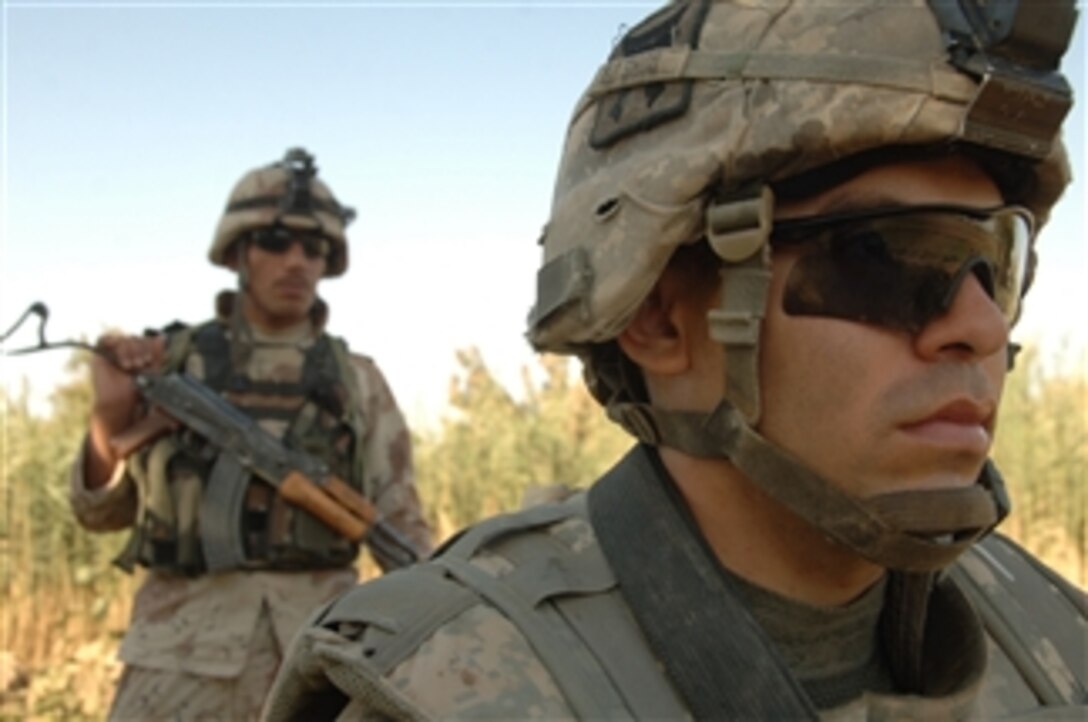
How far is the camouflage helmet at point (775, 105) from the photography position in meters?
1.87

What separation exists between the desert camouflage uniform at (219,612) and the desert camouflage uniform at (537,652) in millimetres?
3370

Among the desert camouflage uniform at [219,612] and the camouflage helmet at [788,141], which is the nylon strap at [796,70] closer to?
the camouflage helmet at [788,141]

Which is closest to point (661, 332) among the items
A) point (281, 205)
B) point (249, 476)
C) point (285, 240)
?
point (249, 476)

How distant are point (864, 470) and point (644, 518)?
308 millimetres

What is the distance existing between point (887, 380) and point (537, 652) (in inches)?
21.6

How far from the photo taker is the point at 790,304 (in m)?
1.89

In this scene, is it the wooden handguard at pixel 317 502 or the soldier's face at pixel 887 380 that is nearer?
the soldier's face at pixel 887 380

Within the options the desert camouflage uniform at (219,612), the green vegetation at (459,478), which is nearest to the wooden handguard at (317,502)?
the desert camouflage uniform at (219,612)

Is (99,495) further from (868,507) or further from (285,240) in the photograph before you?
(868,507)

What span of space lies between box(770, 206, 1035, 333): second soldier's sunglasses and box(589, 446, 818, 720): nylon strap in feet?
1.10

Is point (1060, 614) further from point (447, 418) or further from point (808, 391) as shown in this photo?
point (447, 418)

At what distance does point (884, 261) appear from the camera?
6.08 ft

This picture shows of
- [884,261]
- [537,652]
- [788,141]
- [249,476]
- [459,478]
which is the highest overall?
[788,141]

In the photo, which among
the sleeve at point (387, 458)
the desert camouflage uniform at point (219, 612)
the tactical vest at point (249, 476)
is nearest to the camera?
the desert camouflage uniform at point (219, 612)
